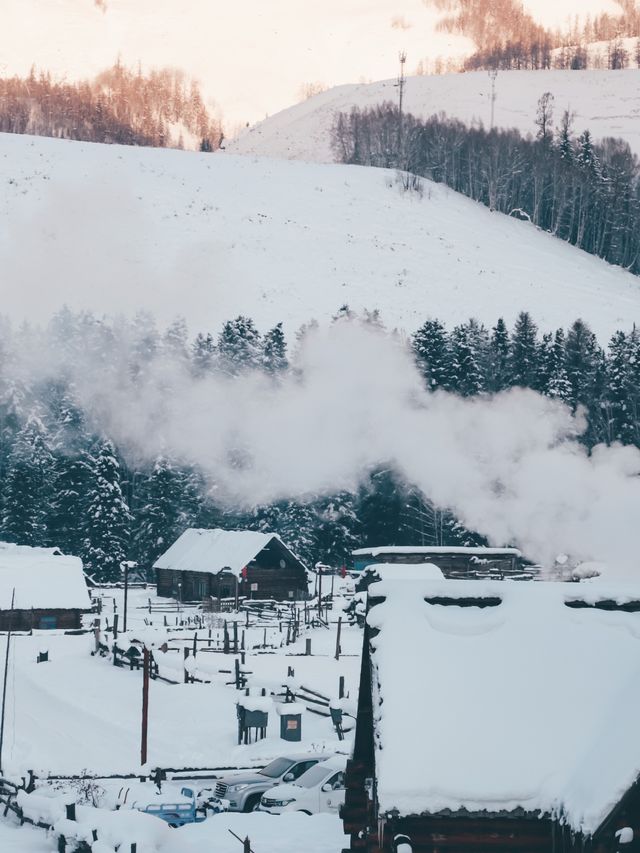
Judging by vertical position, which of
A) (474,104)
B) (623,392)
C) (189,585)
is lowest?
(189,585)

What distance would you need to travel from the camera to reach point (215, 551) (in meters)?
64.8

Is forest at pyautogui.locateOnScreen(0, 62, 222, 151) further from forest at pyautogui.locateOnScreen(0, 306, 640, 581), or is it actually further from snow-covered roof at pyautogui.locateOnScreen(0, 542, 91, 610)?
snow-covered roof at pyautogui.locateOnScreen(0, 542, 91, 610)

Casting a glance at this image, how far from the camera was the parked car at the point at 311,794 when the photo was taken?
21.2m

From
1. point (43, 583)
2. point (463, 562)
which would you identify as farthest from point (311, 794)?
point (463, 562)

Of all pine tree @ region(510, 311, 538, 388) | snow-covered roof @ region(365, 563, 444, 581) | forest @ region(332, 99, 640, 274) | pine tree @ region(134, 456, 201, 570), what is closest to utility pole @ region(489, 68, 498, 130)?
forest @ region(332, 99, 640, 274)

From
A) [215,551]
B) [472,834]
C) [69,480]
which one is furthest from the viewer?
[69,480]

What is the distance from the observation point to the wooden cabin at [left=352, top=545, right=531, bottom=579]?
62.1 metres

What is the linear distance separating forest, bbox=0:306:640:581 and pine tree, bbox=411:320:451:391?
0.42 ft

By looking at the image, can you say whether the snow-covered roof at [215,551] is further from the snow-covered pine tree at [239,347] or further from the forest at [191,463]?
the snow-covered pine tree at [239,347]

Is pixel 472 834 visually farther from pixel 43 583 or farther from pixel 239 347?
pixel 239 347

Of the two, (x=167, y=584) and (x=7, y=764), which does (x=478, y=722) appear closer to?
(x=7, y=764)

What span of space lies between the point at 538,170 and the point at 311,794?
124 m

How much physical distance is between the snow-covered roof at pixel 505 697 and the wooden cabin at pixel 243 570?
48458 millimetres

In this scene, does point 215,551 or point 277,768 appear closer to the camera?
point 277,768
